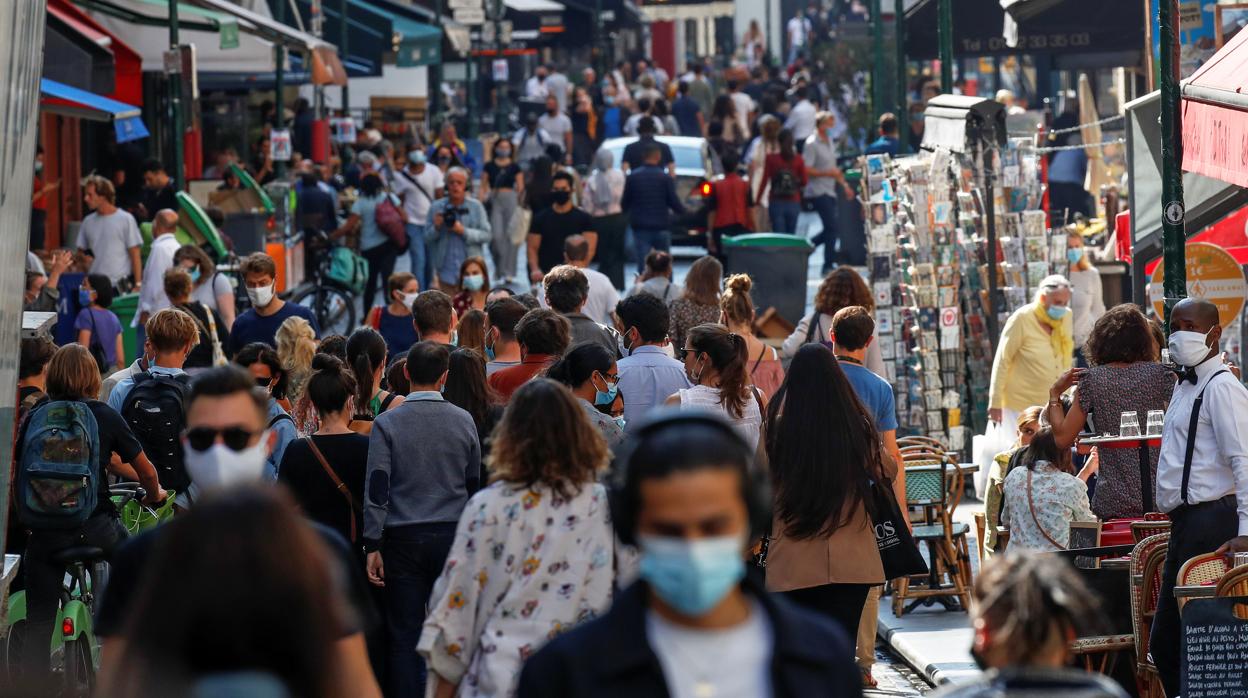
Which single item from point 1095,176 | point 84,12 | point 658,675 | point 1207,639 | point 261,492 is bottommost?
point 1207,639

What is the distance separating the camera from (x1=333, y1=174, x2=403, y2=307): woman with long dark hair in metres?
21.4

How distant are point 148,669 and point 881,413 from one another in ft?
19.2

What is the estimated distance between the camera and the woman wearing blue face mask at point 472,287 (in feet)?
46.0

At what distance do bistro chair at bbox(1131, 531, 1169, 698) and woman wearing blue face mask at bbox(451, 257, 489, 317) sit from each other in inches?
258

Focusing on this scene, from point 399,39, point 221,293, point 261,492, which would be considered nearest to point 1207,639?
point 261,492

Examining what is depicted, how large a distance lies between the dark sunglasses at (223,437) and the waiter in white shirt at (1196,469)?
4124 mm

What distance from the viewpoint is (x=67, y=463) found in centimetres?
830

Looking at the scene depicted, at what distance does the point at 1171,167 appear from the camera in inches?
402

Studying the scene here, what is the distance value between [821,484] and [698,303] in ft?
18.5

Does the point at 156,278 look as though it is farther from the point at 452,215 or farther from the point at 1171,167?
the point at 1171,167

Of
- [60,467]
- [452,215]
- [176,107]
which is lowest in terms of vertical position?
[60,467]

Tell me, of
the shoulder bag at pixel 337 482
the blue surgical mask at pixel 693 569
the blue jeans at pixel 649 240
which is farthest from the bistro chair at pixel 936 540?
the blue jeans at pixel 649 240

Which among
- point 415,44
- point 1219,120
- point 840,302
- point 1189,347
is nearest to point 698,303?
point 840,302

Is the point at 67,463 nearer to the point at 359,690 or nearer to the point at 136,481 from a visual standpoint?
the point at 136,481
